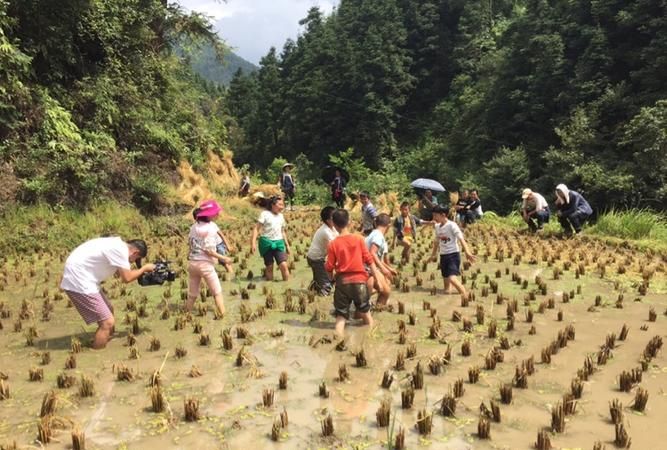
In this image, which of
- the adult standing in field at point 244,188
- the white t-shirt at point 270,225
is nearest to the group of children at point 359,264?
the white t-shirt at point 270,225

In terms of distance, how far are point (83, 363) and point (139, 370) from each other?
2.23 feet

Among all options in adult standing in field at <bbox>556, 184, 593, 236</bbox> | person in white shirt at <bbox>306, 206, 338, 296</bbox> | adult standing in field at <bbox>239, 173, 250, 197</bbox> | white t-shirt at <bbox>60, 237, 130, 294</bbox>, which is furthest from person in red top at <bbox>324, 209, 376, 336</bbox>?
adult standing in field at <bbox>239, 173, 250, 197</bbox>

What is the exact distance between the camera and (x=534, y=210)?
14.9 m

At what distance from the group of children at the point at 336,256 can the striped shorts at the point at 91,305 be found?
1.34m

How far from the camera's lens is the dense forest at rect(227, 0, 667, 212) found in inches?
1067

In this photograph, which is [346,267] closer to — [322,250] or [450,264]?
[322,250]

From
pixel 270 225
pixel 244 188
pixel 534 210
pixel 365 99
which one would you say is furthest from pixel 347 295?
pixel 365 99

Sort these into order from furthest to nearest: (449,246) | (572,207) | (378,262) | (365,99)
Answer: (365,99) < (572,207) < (449,246) < (378,262)

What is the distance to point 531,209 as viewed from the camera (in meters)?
15.1

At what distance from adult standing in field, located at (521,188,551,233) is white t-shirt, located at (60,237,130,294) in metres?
11.5

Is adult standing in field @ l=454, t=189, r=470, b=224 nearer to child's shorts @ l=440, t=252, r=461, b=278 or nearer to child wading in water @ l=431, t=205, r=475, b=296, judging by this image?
child wading in water @ l=431, t=205, r=475, b=296

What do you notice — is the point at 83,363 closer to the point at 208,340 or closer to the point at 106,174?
the point at 208,340

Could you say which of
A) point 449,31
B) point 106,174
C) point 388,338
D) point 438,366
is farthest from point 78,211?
point 449,31

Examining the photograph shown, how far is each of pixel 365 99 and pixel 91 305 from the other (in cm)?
4889
